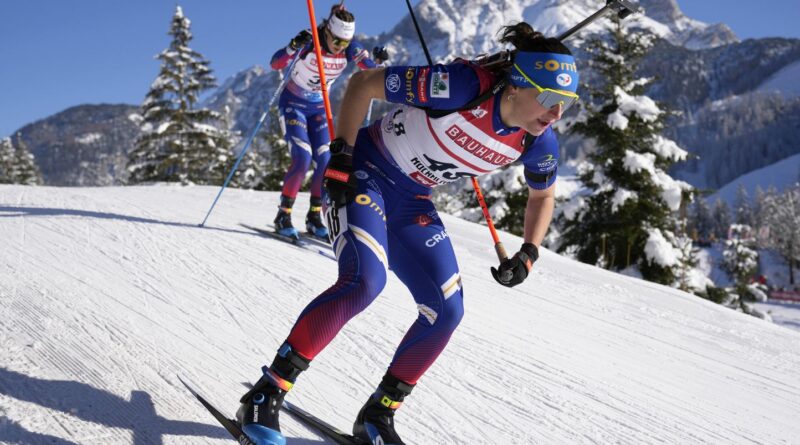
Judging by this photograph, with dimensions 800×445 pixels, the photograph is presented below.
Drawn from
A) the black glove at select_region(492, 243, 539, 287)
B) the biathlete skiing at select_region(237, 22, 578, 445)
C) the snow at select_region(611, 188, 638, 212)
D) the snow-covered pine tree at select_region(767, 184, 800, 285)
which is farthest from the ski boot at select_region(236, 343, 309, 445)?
the snow-covered pine tree at select_region(767, 184, 800, 285)

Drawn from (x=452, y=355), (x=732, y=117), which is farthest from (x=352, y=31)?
(x=732, y=117)

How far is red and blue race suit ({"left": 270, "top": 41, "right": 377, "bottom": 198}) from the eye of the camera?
6406mm

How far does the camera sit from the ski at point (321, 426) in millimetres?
2639

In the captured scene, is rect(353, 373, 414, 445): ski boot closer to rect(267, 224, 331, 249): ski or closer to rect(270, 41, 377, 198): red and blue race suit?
rect(267, 224, 331, 249): ski

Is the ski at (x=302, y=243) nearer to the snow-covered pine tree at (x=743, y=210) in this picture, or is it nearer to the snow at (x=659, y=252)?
the snow at (x=659, y=252)

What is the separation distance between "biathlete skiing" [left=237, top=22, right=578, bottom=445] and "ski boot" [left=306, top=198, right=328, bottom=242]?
3880mm

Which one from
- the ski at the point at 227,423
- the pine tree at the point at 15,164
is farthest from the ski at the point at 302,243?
the pine tree at the point at 15,164

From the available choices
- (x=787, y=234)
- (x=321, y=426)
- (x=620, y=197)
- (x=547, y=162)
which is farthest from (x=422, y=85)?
(x=787, y=234)

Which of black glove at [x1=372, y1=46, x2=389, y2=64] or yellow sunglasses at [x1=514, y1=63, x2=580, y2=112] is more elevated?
black glove at [x1=372, y1=46, x2=389, y2=64]

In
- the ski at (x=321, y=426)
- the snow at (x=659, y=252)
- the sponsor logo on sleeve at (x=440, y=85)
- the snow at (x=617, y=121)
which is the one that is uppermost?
the snow at (x=617, y=121)

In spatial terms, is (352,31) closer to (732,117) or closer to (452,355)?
(452,355)

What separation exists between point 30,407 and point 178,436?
66 cm

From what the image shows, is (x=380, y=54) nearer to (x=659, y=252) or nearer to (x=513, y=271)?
(x=513, y=271)

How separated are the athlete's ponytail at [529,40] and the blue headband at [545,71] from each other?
5 cm
